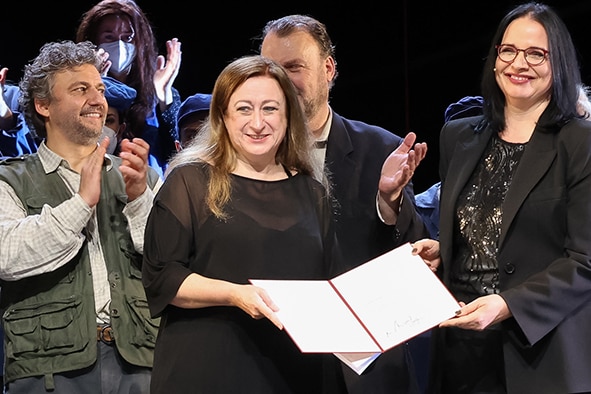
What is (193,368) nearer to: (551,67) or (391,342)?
(391,342)

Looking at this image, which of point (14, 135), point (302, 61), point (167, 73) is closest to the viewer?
point (302, 61)

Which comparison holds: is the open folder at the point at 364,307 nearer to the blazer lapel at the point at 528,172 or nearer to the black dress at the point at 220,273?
the black dress at the point at 220,273

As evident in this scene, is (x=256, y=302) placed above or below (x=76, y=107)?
below

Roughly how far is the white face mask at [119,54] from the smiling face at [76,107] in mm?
1191

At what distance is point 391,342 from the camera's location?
223cm

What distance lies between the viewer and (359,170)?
298 cm

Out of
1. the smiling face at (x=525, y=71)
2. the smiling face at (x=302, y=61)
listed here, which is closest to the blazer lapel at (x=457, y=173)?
the smiling face at (x=525, y=71)

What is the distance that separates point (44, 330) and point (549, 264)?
1.51 metres

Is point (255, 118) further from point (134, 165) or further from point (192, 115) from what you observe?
point (192, 115)

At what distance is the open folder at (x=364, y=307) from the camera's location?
7.34 ft

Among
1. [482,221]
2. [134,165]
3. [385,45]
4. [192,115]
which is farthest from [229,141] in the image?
[385,45]

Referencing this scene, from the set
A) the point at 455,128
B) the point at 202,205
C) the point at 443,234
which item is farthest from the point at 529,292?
the point at 202,205

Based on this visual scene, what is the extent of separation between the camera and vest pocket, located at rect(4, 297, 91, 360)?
2840mm

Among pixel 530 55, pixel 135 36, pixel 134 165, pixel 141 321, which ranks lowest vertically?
pixel 141 321
